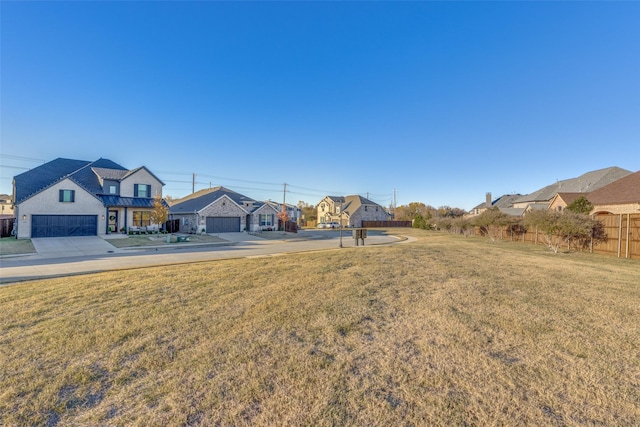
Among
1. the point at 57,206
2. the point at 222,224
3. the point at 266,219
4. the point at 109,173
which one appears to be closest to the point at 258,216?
the point at 266,219

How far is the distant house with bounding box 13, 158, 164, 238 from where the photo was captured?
22.5 m

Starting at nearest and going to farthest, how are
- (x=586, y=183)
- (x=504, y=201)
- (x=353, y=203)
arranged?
1. (x=586, y=183)
2. (x=504, y=201)
3. (x=353, y=203)

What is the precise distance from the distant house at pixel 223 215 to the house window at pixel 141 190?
157 inches

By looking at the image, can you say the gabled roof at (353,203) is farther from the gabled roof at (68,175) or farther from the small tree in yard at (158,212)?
the gabled roof at (68,175)

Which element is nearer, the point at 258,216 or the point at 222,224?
the point at 222,224

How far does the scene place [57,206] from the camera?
23125 millimetres

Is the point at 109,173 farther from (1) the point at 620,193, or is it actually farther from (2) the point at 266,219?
(1) the point at 620,193

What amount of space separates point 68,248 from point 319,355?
20.5 m

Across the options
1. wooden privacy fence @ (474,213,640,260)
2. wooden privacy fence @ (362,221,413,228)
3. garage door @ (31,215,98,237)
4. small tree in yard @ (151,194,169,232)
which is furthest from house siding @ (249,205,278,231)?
wooden privacy fence @ (474,213,640,260)

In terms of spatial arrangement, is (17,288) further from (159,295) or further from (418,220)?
(418,220)

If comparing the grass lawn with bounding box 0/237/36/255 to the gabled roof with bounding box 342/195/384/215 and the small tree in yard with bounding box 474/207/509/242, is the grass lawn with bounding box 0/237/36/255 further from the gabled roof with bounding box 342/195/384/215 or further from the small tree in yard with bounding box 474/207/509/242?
the gabled roof with bounding box 342/195/384/215

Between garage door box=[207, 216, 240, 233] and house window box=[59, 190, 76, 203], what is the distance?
11.0m

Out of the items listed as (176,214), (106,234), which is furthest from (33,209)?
(176,214)

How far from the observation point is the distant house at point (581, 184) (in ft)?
97.6
